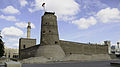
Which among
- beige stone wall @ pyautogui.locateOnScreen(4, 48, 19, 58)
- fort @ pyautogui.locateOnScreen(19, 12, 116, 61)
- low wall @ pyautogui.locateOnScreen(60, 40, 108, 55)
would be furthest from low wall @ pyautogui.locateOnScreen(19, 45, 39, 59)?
beige stone wall @ pyautogui.locateOnScreen(4, 48, 19, 58)

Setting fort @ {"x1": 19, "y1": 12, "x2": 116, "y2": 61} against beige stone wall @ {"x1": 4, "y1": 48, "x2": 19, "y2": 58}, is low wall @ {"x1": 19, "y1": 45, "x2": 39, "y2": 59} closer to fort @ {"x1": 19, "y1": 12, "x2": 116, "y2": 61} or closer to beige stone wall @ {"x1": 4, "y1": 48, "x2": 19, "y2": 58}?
fort @ {"x1": 19, "y1": 12, "x2": 116, "y2": 61}

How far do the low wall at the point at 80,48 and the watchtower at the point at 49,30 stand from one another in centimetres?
385

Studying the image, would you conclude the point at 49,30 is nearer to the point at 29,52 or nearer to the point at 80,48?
the point at 29,52

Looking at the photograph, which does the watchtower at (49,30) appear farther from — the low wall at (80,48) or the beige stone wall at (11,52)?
the beige stone wall at (11,52)

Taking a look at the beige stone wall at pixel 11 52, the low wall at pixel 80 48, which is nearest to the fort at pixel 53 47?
the low wall at pixel 80 48

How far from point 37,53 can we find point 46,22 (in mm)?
9644

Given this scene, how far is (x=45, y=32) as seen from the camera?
51.1 meters

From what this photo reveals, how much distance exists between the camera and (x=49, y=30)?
51000 millimetres

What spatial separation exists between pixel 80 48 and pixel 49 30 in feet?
44.5

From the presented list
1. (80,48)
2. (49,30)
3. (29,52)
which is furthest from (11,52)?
(49,30)

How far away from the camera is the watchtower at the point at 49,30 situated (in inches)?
1989

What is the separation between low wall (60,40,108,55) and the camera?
54.2 meters

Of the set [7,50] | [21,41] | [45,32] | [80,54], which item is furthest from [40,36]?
[7,50]

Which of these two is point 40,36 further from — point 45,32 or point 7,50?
point 7,50
